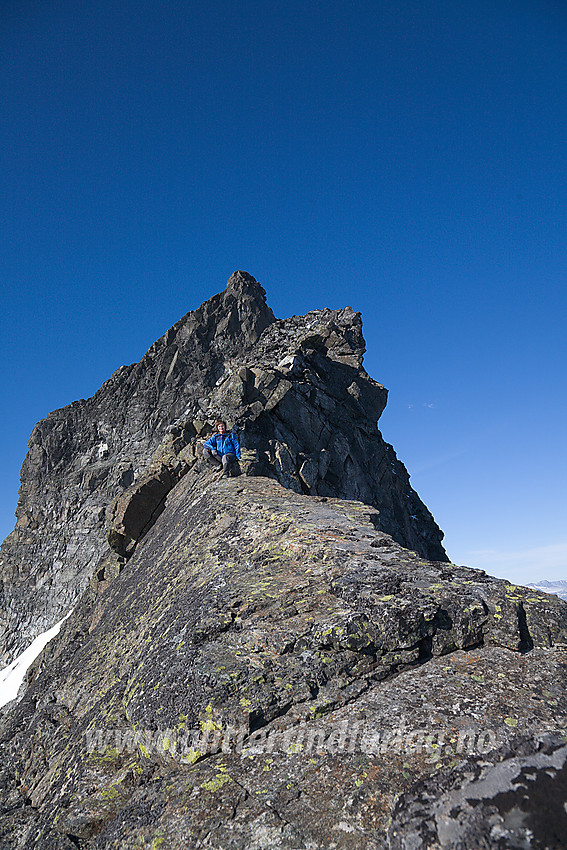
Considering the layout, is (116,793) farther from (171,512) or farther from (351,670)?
(171,512)

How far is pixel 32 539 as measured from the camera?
2276 inches

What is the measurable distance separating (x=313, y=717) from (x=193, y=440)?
730 inches

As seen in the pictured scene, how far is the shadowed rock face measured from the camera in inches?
164

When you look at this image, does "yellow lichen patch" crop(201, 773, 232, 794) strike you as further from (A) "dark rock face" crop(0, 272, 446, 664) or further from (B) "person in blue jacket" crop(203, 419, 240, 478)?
(A) "dark rock face" crop(0, 272, 446, 664)

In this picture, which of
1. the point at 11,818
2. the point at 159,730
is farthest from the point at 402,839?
the point at 11,818

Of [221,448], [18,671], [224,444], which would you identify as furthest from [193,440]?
[18,671]

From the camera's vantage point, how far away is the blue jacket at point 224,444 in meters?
18.0

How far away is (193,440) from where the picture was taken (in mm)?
24109

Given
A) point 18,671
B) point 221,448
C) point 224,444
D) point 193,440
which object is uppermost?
point 193,440

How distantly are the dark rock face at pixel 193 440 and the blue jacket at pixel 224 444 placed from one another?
158cm

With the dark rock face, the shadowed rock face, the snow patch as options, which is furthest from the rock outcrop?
the snow patch

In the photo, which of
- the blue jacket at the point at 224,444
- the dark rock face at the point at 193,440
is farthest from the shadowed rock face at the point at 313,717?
the dark rock face at the point at 193,440

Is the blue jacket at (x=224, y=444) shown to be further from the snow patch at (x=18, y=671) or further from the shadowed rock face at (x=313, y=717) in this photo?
the snow patch at (x=18, y=671)

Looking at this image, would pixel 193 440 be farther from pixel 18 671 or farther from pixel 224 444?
pixel 18 671
